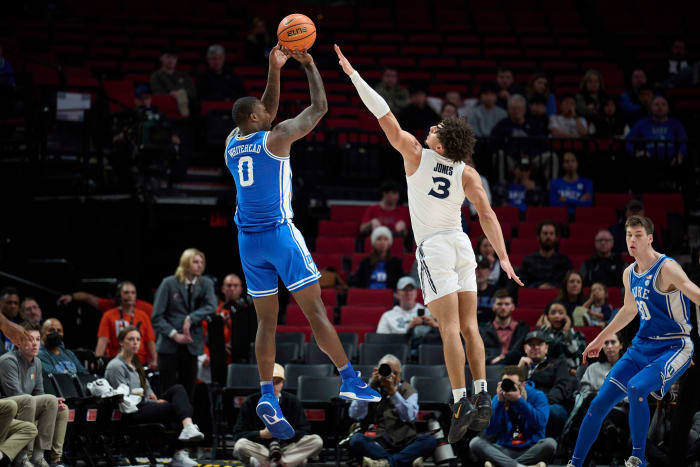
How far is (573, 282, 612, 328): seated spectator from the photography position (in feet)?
37.1

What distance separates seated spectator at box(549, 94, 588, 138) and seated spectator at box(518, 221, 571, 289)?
286 cm

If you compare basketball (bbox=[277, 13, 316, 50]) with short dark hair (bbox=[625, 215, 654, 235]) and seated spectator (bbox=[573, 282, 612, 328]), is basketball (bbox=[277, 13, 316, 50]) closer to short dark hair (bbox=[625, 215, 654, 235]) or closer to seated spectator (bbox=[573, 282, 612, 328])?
short dark hair (bbox=[625, 215, 654, 235])

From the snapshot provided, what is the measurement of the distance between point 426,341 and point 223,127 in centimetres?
462

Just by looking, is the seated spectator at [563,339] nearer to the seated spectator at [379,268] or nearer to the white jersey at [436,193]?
the seated spectator at [379,268]

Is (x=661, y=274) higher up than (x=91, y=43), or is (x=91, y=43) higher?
(x=91, y=43)

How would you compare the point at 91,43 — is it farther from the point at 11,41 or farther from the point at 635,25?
the point at 635,25

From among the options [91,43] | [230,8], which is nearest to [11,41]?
[91,43]

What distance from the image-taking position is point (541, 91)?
15.1 meters

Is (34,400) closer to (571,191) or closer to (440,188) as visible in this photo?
(440,188)

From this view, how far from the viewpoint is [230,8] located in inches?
771

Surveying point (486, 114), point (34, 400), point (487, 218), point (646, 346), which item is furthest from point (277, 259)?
point (486, 114)

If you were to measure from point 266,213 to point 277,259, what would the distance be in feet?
1.03

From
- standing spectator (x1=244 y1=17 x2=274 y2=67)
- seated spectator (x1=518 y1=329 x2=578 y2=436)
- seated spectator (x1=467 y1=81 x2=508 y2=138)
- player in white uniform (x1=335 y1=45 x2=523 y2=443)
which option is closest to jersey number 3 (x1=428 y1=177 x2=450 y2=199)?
player in white uniform (x1=335 y1=45 x2=523 y2=443)

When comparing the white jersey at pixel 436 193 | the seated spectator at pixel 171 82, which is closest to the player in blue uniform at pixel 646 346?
the white jersey at pixel 436 193
